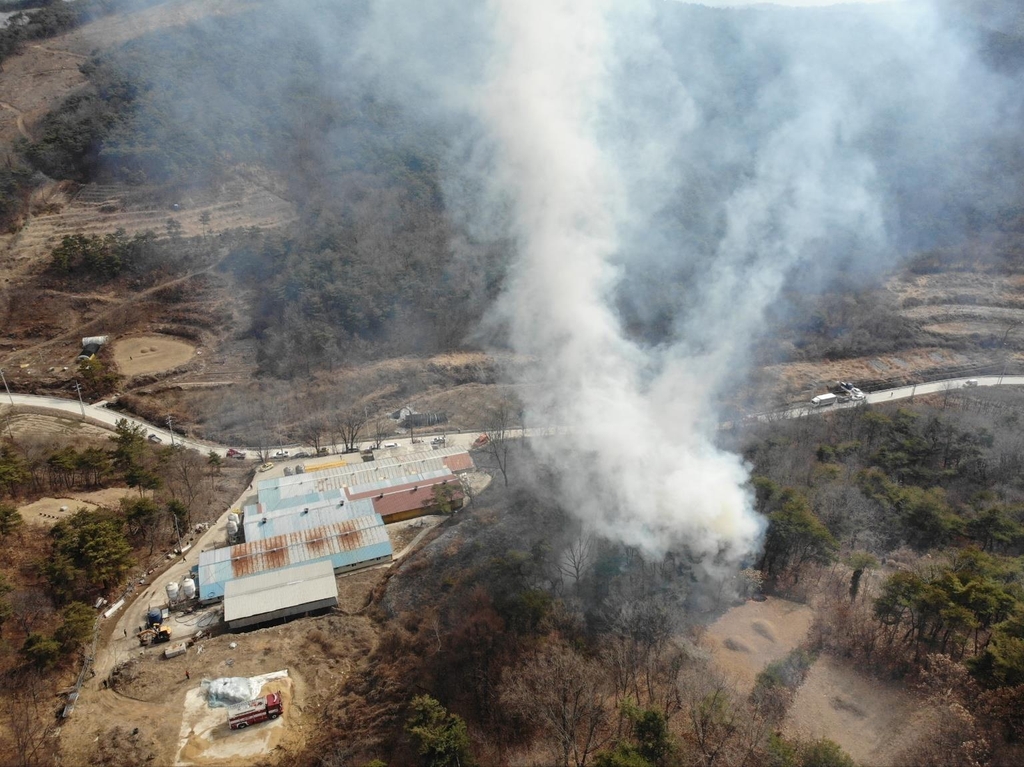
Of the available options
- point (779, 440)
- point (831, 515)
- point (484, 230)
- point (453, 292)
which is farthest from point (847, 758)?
point (453, 292)

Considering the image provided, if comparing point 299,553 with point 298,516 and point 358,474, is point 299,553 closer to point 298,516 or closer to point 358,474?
point 298,516

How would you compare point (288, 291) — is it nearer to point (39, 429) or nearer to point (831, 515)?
point (39, 429)

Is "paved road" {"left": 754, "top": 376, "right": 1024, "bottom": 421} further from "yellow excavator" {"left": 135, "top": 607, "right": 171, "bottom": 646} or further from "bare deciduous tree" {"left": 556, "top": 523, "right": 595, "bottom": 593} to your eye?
"yellow excavator" {"left": 135, "top": 607, "right": 171, "bottom": 646}

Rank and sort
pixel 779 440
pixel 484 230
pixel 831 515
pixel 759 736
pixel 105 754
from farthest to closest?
pixel 484 230
pixel 779 440
pixel 831 515
pixel 105 754
pixel 759 736

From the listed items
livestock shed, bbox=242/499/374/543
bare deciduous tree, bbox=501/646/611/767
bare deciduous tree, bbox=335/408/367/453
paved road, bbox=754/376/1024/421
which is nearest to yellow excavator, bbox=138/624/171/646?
livestock shed, bbox=242/499/374/543

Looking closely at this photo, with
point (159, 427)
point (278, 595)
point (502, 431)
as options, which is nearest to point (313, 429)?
point (159, 427)
